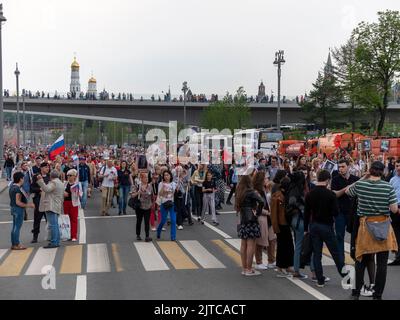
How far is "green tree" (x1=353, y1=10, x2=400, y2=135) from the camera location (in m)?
59.3

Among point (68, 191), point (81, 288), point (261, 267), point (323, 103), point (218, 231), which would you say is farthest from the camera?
point (323, 103)

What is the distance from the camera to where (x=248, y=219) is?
1073cm

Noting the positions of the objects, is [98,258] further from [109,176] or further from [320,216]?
[109,176]

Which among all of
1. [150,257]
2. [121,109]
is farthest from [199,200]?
[121,109]

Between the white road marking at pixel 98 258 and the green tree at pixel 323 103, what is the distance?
223 feet

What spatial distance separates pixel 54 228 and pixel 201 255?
10.8ft

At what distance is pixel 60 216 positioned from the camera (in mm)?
14625

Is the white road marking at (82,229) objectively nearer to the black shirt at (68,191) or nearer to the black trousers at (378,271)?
the black shirt at (68,191)

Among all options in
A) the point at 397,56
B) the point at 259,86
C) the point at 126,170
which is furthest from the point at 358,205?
the point at 259,86

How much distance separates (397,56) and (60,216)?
50310 millimetres

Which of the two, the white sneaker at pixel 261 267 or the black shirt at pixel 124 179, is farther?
the black shirt at pixel 124 179

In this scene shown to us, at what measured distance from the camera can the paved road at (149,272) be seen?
31.1 feet

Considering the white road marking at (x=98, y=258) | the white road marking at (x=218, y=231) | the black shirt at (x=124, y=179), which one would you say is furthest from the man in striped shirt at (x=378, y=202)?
the black shirt at (x=124, y=179)
